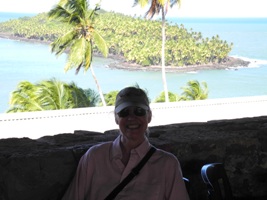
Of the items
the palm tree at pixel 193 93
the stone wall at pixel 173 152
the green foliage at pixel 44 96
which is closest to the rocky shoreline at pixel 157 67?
the palm tree at pixel 193 93

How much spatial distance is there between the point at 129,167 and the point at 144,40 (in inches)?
1837

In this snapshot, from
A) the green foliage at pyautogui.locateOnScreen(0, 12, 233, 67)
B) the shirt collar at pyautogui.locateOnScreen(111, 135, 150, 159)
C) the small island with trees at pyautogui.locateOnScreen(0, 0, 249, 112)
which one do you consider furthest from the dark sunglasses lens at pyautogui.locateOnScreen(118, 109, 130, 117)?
the green foliage at pyautogui.locateOnScreen(0, 12, 233, 67)

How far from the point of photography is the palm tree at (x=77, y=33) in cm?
2569

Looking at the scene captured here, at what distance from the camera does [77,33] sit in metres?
26.3

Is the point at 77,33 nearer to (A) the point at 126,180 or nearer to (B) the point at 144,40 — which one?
(B) the point at 144,40

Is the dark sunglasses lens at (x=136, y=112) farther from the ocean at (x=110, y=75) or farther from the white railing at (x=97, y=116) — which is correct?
the ocean at (x=110, y=75)

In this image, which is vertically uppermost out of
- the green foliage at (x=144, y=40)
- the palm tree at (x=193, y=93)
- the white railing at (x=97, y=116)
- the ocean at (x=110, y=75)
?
the green foliage at (x=144, y=40)

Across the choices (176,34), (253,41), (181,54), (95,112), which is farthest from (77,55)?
(253,41)

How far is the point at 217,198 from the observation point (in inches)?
81.2

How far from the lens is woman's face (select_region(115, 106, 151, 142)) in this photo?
2176 mm

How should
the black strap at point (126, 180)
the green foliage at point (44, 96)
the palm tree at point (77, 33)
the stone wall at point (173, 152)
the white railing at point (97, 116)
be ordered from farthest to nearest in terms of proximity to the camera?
the palm tree at point (77, 33) < the green foliage at point (44, 96) < the white railing at point (97, 116) < the stone wall at point (173, 152) < the black strap at point (126, 180)

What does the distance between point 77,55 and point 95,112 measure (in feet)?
41.1

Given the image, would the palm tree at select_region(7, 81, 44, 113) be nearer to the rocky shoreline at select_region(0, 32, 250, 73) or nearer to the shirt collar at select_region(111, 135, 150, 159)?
the shirt collar at select_region(111, 135, 150, 159)

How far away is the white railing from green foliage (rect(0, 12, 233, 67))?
31.0 m
